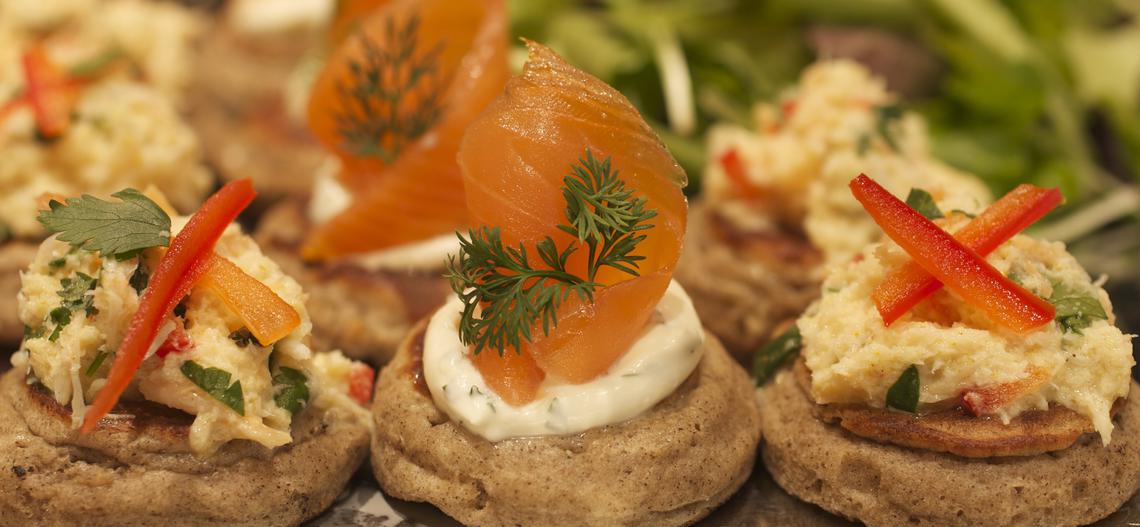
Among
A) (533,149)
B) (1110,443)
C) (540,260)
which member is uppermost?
(533,149)

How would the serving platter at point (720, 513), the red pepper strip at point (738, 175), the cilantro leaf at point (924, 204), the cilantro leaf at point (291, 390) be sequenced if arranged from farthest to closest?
the red pepper strip at point (738, 175), the cilantro leaf at point (924, 204), the serving platter at point (720, 513), the cilantro leaf at point (291, 390)

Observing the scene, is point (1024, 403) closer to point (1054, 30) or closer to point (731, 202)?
point (731, 202)

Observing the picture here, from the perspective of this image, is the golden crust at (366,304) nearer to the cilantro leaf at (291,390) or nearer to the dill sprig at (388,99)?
the dill sprig at (388,99)

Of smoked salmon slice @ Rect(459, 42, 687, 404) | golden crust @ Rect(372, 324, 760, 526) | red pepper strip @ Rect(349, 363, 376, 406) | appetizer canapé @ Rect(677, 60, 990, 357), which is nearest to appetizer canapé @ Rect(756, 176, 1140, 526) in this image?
golden crust @ Rect(372, 324, 760, 526)

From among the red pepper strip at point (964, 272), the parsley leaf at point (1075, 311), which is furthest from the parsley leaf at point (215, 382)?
the parsley leaf at point (1075, 311)

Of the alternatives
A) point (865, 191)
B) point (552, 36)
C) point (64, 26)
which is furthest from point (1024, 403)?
point (64, 26)

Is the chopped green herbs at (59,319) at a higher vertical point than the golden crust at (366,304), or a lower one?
higher

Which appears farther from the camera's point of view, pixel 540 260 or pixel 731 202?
pixel 731 202
